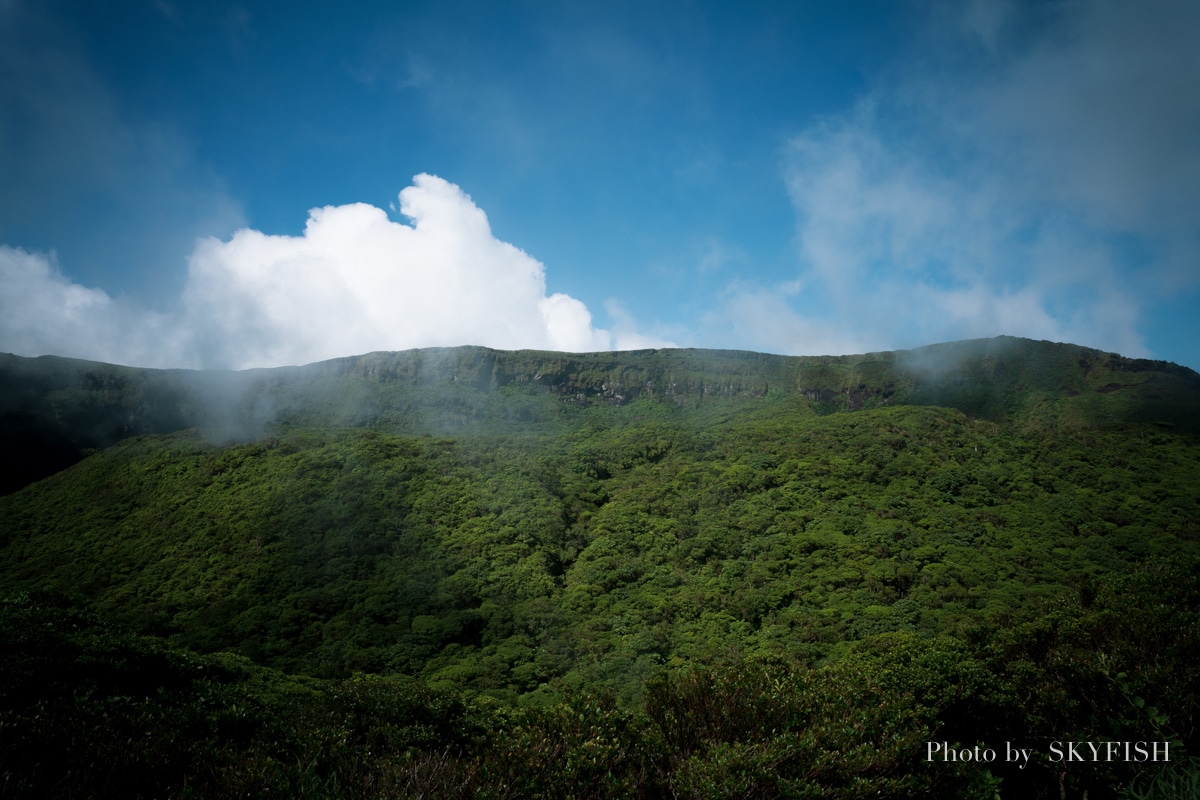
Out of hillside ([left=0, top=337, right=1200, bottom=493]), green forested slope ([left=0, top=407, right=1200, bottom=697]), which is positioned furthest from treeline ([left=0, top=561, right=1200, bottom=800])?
hillside ([left=0, top=337, right=1200, bottom=493])

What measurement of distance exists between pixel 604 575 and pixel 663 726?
53404mm

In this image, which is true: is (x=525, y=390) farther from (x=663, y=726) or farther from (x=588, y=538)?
(x=663, y=726)

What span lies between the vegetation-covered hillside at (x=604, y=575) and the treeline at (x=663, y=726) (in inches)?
5.0

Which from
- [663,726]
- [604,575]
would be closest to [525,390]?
[604,575]

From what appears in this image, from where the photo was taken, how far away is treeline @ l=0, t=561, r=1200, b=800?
1097 centimetres

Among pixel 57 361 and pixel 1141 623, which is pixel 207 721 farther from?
pixel 57 361

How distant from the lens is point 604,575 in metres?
67.7

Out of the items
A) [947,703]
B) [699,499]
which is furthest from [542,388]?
[947,703]

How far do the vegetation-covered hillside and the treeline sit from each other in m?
0.13

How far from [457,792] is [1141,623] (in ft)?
84.7

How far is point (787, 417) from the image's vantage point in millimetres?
125062

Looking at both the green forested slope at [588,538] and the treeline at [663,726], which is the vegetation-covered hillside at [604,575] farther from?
the green forested slope at [588,538]

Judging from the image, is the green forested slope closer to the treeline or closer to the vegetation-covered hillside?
the vegetation-covered hillside

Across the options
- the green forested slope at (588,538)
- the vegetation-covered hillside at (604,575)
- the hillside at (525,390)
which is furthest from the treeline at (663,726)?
the hillside at (525,390)
